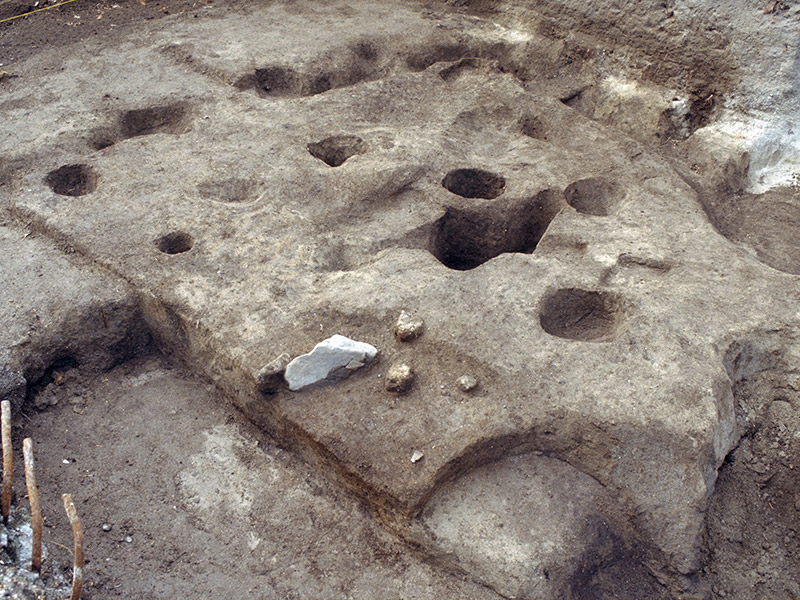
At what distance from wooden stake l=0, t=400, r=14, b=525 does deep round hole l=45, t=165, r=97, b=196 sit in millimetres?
1892

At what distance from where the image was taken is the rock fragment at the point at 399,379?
2670 millimetres

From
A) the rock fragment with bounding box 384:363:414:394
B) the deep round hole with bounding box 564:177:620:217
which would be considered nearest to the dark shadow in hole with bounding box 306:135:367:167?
the deep round hole with bounding box 564:177:620:217

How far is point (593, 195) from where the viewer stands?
12.7ft

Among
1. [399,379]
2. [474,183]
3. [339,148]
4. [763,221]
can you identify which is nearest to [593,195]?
[474,183]

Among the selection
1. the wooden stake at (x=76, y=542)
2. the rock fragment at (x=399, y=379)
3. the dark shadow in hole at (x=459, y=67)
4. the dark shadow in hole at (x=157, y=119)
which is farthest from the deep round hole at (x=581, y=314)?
the dark shadow in hole at (x=157, y=119)

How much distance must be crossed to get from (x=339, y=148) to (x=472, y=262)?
1.04m

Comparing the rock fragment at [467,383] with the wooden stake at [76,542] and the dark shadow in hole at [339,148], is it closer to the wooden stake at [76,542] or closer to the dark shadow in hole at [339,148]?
the wooden stake at [76,542]

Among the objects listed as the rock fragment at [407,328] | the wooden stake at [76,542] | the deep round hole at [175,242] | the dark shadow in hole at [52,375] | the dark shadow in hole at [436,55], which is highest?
the wooden stake at [76,542]

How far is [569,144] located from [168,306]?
2.38 m

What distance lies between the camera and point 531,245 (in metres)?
3.78

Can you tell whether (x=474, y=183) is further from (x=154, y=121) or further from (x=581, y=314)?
(x=154, y=121)

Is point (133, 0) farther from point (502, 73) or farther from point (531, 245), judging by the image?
point (531, 245)

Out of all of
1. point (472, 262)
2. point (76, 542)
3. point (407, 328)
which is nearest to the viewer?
point (76, 542)

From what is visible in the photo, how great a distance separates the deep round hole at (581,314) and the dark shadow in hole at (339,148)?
157 centimetres
